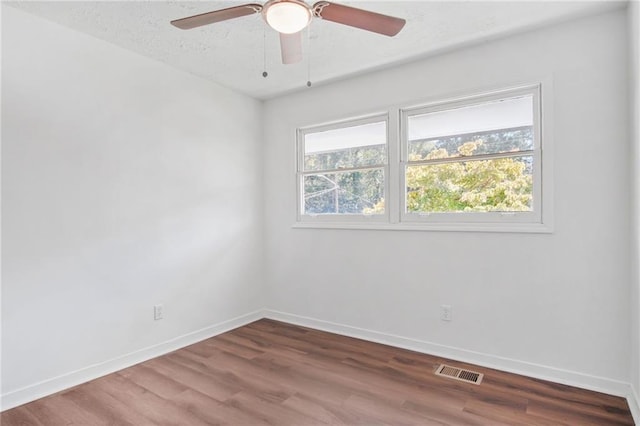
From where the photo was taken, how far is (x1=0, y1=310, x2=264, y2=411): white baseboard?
7.44ft

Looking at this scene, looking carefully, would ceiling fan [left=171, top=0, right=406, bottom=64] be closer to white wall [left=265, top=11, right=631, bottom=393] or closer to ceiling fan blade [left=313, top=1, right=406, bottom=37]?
ceiling fan blade [left=313, top=1, right=406, bottom=37]

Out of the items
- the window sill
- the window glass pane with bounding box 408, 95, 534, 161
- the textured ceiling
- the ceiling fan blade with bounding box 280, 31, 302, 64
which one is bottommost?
the window sill

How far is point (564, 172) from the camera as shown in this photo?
249 cm

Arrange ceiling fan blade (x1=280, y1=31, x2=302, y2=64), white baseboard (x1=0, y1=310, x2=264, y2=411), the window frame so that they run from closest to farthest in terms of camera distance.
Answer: ceiling fan blade (x1=280, y1=31, x2=302, y2=64) → white baseboard (x1=0, y1=310, x2=264, y2=411) → the window frame

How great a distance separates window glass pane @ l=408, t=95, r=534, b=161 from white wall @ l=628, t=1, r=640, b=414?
597 mm

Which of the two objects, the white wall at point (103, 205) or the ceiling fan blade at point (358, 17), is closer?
the ceiling fan blade at point (358, 17)

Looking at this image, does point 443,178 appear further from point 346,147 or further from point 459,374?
point 459,374

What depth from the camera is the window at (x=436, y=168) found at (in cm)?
268

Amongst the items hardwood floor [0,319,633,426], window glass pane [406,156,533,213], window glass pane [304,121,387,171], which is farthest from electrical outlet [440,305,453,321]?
window glass pane [304,121,387,171]

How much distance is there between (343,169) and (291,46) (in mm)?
1811

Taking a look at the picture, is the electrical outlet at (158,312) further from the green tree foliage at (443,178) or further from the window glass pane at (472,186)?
the window glass pane at (472,186)

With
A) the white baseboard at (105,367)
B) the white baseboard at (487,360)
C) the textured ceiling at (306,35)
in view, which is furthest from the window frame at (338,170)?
the white baseboard at (105,367)

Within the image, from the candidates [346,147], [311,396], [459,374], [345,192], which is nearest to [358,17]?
[346,147]

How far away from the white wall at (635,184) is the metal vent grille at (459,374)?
0.88 m
